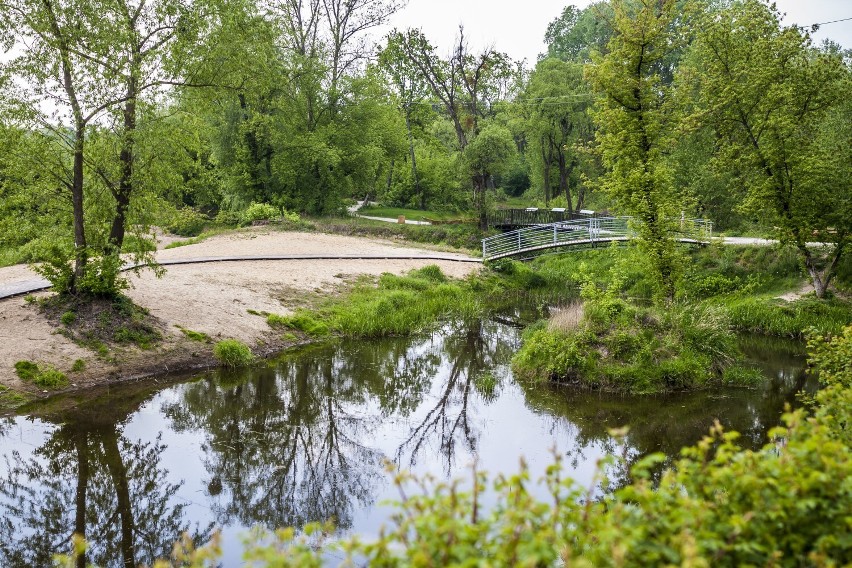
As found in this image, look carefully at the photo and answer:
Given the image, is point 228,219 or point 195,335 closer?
point 195,335

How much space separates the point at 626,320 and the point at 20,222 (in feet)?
41.9

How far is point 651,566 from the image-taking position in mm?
3135

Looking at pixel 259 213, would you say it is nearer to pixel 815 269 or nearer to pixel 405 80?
pixel 405 80

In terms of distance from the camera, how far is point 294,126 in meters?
36.1

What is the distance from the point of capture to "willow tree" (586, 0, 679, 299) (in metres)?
14.9

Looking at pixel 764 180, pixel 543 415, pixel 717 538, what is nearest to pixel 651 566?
pixel 717 538

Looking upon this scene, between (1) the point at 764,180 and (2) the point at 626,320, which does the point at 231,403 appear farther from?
(1) the point at 764,180

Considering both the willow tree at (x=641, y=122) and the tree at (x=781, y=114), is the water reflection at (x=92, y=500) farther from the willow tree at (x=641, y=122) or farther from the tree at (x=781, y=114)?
the tree at (x=781, y=114)

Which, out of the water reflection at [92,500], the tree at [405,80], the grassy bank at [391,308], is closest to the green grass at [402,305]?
the grassy bank at [391,308]

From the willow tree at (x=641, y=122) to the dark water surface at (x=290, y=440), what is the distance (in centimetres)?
416

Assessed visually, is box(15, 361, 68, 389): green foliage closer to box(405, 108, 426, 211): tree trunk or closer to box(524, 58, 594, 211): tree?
box(524, 58, 594, 211): tree

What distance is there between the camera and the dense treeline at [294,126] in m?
13.4

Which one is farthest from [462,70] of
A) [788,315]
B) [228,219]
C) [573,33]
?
[573,33]

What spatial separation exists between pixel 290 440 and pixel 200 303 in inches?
306
